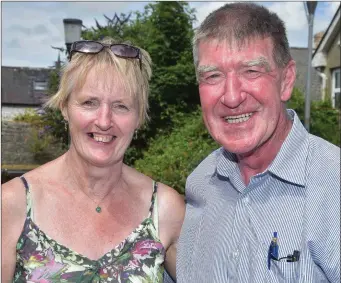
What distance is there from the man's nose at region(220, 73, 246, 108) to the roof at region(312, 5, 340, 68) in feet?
67.8

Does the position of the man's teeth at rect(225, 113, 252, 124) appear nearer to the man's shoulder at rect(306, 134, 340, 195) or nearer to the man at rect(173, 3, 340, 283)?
the man at rect(173, 3, 340, 283)

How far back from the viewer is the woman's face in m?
2.98

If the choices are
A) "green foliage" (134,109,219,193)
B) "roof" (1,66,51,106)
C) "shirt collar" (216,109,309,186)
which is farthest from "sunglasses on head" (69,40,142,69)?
"roof" (1,66,51,106)

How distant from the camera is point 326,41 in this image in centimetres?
2422

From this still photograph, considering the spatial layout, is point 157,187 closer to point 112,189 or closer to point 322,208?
point 112,189

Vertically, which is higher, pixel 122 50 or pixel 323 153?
pixel 122 50

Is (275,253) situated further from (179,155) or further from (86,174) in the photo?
(179,155)

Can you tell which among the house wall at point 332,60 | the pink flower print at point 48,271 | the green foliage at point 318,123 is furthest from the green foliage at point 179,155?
the house wall at point 332,60

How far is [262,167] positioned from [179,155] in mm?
6440

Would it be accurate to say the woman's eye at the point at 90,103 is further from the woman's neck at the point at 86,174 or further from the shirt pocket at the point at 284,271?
the shirt pocket at the point at 284,271

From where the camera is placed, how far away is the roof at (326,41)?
2286 centimetres

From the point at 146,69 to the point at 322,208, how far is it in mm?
1317

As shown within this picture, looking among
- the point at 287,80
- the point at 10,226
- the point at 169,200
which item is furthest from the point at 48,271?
the point at 287,80

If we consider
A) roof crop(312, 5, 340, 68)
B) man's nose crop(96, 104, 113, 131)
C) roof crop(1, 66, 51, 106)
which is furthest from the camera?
roof crop(1, 66, 51, 106)
